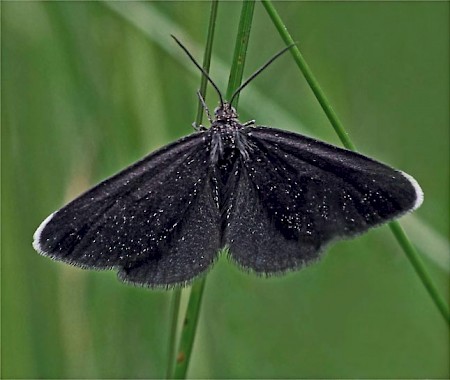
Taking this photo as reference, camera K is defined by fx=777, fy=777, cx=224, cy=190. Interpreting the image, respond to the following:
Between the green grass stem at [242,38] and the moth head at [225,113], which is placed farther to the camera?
the moth head at [225,113]

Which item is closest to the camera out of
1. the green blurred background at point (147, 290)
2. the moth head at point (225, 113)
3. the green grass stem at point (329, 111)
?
the green grass stem at point (329, 111)

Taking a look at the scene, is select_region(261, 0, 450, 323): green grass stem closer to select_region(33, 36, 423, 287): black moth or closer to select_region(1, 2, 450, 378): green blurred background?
select_region(33, 36, 423, 287): black moth

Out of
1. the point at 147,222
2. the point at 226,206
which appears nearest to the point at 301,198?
the point at 226,206

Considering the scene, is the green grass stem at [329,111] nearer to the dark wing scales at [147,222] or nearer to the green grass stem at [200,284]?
the green grass stem at [200,284]

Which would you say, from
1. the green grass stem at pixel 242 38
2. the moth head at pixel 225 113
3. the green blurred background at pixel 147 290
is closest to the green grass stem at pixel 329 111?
the green grass stem at pixel 242 38

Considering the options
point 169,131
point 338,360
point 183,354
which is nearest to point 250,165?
point 183,354

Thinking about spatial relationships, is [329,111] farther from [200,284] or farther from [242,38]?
[200,284]
